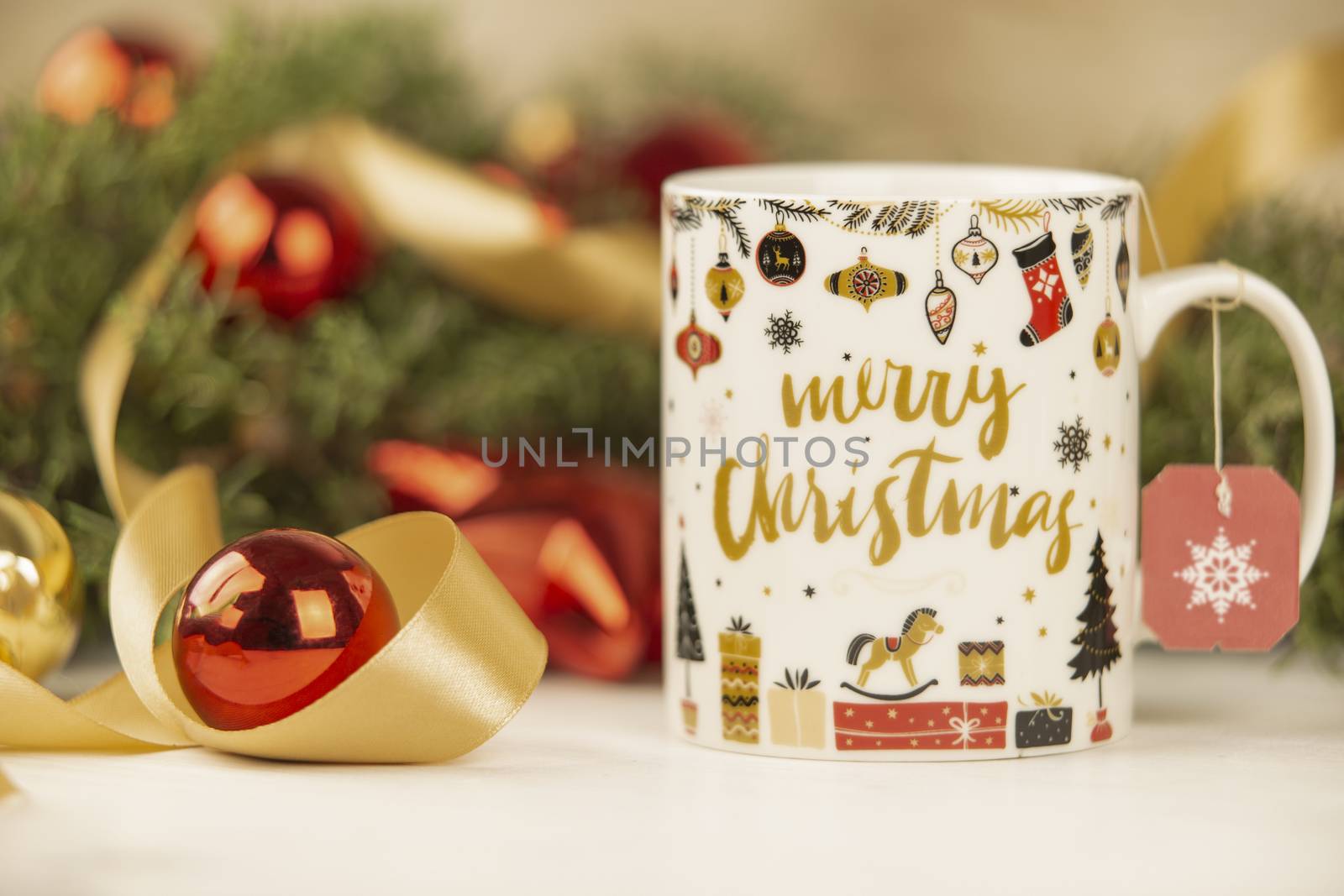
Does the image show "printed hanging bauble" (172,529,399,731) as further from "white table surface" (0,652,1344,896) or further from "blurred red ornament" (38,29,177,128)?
"blurred red ornament" (38,29,177,128)

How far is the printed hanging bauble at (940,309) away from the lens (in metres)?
0.66

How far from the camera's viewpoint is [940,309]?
66 centimetres

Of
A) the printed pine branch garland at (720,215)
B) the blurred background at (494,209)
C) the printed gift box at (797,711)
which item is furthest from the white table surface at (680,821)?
the printed pine branch garland at (720,215)

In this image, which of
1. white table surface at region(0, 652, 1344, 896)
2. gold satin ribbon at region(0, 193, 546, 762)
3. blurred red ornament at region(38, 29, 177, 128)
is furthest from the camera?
blurred red ornament at region(38, 29, 177, 128)

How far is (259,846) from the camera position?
56 cm

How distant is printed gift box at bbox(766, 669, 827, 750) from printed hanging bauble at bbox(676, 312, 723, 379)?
0.14 metres

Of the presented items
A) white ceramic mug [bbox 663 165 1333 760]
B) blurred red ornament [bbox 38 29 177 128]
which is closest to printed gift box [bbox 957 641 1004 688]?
white ceramic mug [bbox 663 165 1333 760]

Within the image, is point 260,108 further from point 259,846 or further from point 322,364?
point 259,846

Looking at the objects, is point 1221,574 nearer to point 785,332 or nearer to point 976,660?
point 976,660

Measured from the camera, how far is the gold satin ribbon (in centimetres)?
64

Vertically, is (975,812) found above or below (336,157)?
below

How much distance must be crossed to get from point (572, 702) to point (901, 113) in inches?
22.7

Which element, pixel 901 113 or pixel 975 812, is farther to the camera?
pixel 901 113

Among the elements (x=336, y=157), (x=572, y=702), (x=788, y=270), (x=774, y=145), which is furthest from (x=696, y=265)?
(x=774, y=145)
